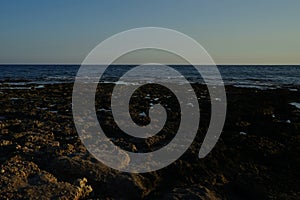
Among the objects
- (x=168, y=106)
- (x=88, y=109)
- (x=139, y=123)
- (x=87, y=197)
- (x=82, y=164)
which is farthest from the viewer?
(x=168, y=106)

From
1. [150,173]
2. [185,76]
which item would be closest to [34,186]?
[150,173]

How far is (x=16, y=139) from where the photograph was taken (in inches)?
325

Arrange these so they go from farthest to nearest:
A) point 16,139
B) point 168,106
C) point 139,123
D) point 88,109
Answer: point 168,106 < point 88,109 < point 139,123 < point 16,139

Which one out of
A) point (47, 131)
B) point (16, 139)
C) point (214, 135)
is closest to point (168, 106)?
point (214, 135)

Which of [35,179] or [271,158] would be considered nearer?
[35,179]

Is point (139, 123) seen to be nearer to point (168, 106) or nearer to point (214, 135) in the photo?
point (214, 135)

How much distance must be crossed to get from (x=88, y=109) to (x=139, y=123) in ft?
12.1

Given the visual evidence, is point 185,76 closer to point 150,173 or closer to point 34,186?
point 150,173

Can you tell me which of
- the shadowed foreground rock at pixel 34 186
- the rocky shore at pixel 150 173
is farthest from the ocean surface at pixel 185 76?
the shadowed foreground rock at pixel 34 186

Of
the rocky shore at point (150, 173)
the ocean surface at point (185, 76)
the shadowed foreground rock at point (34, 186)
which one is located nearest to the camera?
the shadowed foreground rock at point (34, 186)

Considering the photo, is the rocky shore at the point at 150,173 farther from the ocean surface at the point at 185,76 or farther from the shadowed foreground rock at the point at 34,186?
the ocean surface at the point at 185,76

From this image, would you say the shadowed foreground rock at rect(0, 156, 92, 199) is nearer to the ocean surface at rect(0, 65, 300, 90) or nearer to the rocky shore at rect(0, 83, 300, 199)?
the rocky shore at rect(0, 83, 300, 199)

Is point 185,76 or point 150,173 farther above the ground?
point 185,76

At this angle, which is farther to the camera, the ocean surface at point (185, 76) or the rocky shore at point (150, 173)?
the ocean surface at point (185, 76)
